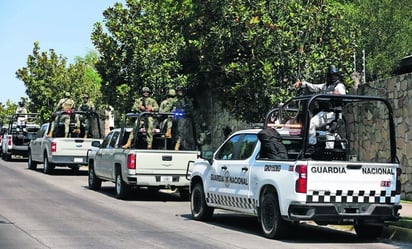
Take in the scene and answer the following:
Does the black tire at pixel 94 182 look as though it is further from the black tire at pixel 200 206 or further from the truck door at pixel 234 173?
the truck door at pixel 234 173

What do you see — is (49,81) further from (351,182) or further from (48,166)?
(351,182)

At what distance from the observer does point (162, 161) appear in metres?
17.5

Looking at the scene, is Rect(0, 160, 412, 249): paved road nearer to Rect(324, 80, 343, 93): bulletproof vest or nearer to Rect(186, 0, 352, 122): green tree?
Rect(324, 80, 343, 93): bulletproof vest

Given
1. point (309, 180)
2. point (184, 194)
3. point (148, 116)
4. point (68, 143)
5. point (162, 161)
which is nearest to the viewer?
point (309, 180)

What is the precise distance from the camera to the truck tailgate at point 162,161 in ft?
56.6

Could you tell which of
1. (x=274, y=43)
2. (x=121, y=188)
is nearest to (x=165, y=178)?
(x=121, y=188)

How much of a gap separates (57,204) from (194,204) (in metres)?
3.81

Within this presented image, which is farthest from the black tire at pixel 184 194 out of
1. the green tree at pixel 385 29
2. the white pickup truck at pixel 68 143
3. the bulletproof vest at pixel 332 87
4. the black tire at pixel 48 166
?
the black tire at pixel 48 166

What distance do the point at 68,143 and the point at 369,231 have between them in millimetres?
15475

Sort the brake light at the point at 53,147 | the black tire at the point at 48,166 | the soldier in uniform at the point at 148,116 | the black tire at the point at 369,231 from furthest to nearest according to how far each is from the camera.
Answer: the black tire at the point at 48,166 < the brake light at the point at 53,147 < the soldier in uniform at the point at 148,116 < the black tire at the point at 369,231

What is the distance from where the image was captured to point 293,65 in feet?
56.5

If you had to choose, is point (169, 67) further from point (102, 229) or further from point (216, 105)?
point (102, 229)

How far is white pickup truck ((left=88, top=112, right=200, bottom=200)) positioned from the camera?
56.6 ft

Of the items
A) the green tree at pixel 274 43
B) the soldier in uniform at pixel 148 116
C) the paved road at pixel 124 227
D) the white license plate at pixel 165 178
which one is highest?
the green tree at pixel 274 43
